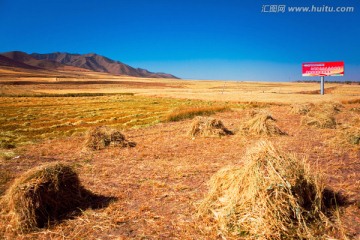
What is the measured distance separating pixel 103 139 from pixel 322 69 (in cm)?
5365

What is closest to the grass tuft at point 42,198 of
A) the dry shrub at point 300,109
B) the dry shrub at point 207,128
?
the dry shrub at point 207,128

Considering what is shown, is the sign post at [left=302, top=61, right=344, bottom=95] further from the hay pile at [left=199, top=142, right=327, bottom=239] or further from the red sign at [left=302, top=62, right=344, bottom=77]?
the hay pile at [left=199, top=142, right=327, bottom=239]

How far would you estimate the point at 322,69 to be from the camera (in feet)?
180

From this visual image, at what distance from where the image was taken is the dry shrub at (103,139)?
12031mm

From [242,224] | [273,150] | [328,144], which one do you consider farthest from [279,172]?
[328,144]

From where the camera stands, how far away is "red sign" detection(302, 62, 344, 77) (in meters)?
53.6

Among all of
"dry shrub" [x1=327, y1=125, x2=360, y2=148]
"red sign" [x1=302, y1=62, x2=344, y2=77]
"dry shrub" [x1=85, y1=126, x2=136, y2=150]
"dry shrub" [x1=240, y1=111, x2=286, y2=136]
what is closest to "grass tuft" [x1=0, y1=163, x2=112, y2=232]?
"dry shrub" [x1=85, y1=126, x2=136, y2=150]

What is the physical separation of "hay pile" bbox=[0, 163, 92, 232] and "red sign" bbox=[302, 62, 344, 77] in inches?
2260

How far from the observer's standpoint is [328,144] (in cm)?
1123

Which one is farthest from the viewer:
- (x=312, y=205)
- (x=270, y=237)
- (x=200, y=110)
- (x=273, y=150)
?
(x=200, y=110)

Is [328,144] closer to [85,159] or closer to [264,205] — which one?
[264,205]

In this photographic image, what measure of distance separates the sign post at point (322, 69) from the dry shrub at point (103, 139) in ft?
170

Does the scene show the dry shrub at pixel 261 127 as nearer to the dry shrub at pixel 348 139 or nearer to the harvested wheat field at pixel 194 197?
the dry shrub at pixel 348 139

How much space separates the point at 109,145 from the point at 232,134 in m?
6.29
